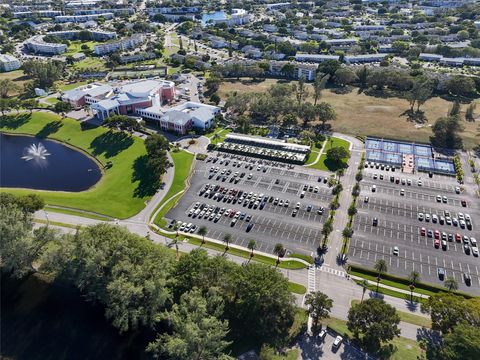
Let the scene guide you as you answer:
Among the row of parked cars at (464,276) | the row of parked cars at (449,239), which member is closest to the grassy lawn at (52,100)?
the row of parked cars at (449,239)

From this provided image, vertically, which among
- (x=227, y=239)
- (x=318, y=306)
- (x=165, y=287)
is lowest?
(x=227, y=239)

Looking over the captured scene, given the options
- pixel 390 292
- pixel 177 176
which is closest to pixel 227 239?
pixel 390 292

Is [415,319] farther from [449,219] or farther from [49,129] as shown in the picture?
[49,129]

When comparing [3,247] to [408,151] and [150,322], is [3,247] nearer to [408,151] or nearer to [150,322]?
[150,322]

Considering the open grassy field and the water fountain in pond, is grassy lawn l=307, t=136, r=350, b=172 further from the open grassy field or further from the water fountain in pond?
the water fountain in pond

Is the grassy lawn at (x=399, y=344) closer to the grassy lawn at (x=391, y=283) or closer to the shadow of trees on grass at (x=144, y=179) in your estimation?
the grassy lawn at (x=391, y=283)

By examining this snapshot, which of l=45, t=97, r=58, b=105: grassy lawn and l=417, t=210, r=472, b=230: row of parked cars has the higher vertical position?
l=417, t=210, r=472, b=230: row of parked cars

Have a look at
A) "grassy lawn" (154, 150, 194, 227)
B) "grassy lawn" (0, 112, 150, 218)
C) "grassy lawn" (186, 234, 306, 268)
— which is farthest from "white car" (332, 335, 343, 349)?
"grassy lawn" (0, 112, 150, 218)
